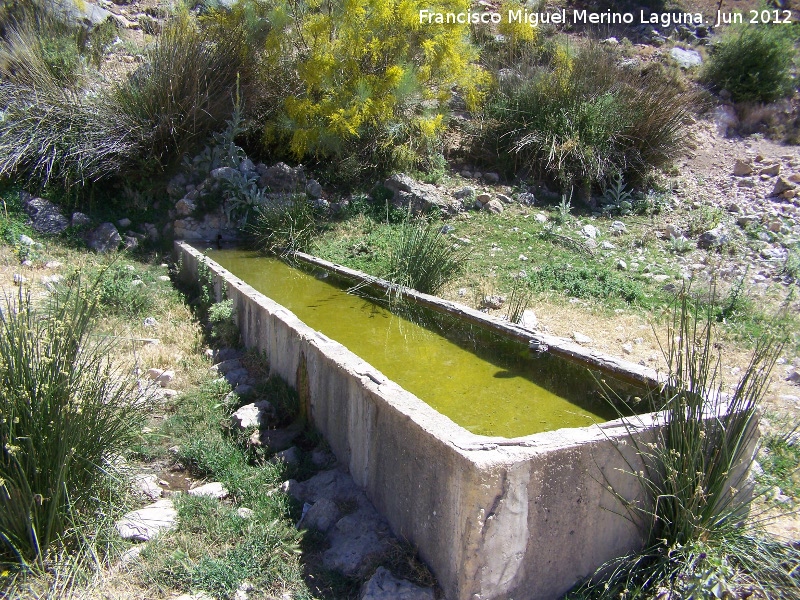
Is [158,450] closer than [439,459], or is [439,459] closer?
[439,459]

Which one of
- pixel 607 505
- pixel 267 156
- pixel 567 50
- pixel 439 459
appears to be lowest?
pixel 607 505

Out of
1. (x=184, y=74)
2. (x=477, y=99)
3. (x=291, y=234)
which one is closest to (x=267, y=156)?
(x=184, y=74)

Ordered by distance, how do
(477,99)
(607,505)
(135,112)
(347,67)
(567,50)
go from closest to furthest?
(607,505), (135,112), (347,67), (477,99), (567,50)

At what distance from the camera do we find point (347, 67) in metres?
7.79

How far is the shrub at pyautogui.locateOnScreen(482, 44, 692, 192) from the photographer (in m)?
8.05

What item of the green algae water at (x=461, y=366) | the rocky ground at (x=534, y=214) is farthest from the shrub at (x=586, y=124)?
the green algae water at (x=461, y=366)

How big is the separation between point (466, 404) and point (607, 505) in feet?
3.03

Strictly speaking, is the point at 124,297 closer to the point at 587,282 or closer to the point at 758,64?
the point at 587,282

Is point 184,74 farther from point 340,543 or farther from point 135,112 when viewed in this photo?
point 340,543

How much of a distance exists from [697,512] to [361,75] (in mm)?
6692

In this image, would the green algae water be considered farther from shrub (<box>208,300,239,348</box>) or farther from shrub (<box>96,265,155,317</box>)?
shrub (<box>96,265,155,317</box>)

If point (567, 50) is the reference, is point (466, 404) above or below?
below

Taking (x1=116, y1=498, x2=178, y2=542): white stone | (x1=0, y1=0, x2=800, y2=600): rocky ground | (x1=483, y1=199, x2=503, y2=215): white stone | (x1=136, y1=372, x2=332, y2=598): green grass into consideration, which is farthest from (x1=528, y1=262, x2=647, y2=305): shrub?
(x1=116, y1=498, x2=178, y2=542): white stone

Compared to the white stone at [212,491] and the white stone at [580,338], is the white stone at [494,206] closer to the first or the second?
the white stone at [580,338]
